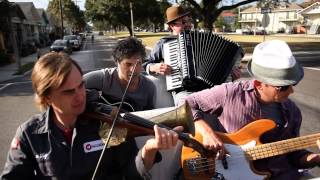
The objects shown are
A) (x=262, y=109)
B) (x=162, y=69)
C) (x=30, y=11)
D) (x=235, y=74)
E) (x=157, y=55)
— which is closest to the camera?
(x=262, y=109)

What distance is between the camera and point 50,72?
2215 millimetres

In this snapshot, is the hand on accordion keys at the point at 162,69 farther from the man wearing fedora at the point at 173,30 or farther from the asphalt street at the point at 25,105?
the asphalt street at the point at 25,105

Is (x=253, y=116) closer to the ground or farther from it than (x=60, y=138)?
closer to the ground

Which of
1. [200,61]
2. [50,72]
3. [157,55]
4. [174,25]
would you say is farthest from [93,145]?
[174,25]

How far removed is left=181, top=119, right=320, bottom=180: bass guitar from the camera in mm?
2971

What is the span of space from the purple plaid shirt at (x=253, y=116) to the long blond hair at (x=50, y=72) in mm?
1297

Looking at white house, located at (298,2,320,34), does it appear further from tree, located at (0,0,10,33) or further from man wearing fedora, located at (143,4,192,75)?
man wearing fedora, located at (143,4,192,75)

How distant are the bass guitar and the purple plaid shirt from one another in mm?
110

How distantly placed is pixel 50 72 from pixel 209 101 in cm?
143

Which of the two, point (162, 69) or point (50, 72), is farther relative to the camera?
point (162, 69)

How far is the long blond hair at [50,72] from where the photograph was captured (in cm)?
221

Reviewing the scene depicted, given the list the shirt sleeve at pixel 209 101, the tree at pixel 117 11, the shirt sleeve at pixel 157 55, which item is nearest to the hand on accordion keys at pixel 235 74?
the shirt sleeve at pixel 157 55

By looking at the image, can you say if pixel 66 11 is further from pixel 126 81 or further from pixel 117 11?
pixel 126 81

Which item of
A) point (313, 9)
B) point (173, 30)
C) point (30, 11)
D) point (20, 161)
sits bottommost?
point (20, 161)
